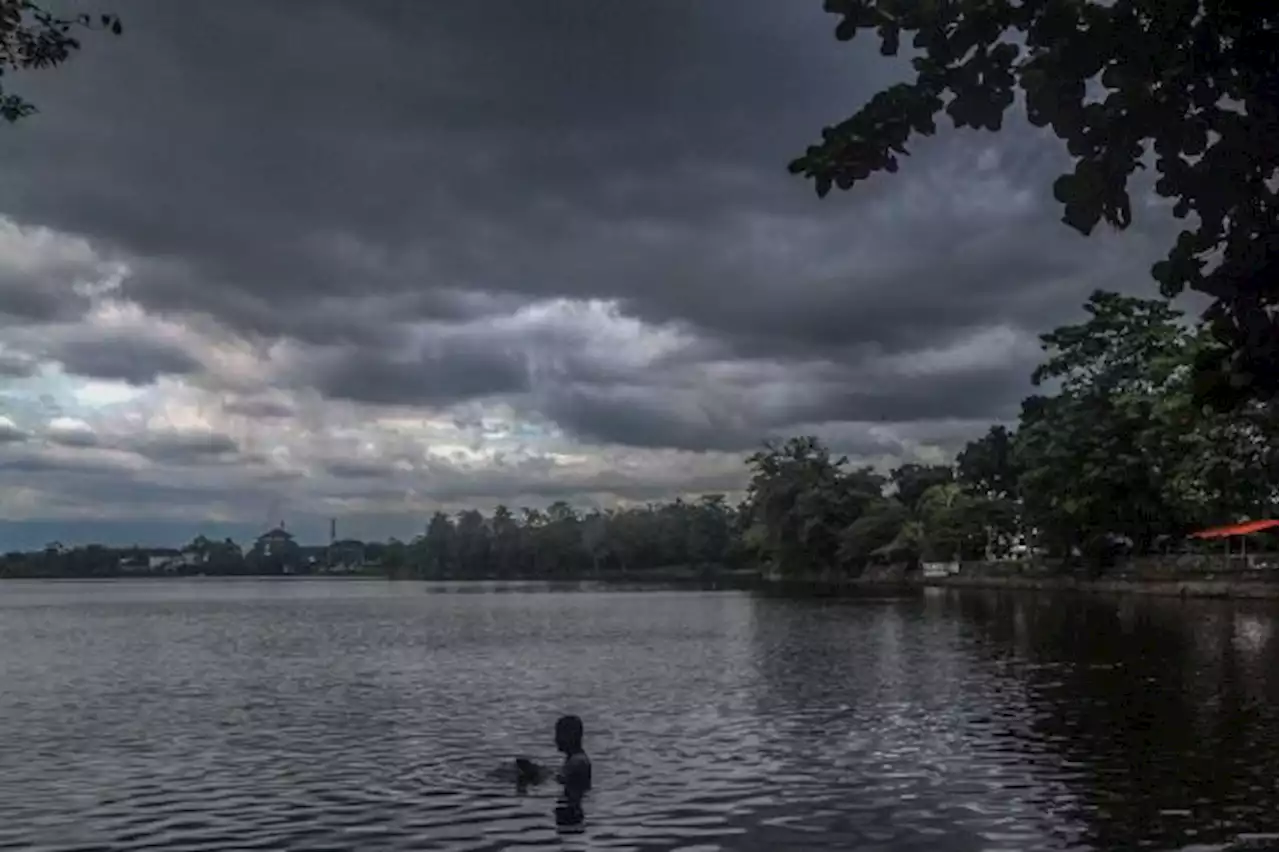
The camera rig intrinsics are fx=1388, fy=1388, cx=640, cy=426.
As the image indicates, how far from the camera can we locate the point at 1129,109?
6.91m

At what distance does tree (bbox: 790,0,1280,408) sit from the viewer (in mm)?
6824

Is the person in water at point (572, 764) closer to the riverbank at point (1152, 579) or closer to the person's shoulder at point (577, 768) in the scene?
the person's shoulder at point (577, 768)

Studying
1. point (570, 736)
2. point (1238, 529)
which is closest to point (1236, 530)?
point (1238, 529)

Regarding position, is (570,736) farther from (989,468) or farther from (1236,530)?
(989,468)

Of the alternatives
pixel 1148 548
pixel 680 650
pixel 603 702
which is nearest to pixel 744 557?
pixel 1148 548

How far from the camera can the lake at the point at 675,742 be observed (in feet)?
51.2

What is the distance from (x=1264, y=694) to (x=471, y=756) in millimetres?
15192

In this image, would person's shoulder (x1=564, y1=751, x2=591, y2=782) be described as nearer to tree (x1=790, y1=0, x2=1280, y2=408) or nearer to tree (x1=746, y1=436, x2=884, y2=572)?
tree (x1=790, y1=0, x2=1280, y2=408)

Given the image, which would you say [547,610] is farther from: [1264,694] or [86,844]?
[86,844]

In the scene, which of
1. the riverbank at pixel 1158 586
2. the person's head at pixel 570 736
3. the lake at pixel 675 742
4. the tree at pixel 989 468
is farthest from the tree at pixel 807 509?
the person's head at pixel 570 736

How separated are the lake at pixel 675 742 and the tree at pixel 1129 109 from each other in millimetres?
8813

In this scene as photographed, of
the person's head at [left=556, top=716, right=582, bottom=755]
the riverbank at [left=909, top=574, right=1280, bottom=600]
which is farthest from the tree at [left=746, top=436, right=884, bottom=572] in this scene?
the person's head at [left=556, top=716, right=582, bottom=755]

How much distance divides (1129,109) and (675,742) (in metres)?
16.5

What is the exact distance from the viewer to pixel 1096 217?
7.24 metres
